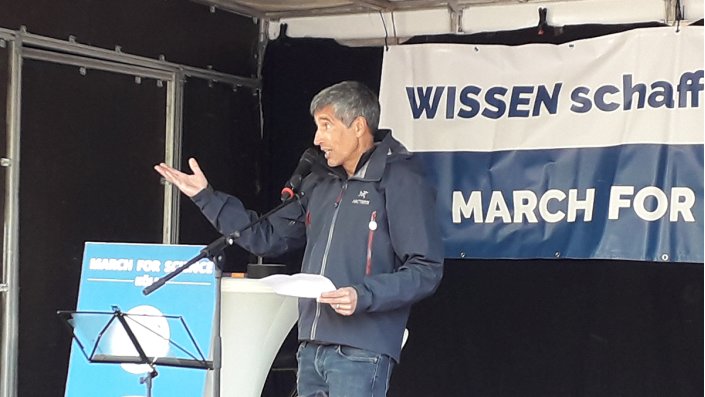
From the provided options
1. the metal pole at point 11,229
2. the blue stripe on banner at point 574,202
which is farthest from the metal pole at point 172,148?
the blue stripe on banner at point 574,202

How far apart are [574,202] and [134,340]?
7.03ft

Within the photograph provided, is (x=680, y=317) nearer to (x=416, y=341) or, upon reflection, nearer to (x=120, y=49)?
(x=416, y=341)

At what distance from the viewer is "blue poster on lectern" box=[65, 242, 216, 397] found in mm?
3768

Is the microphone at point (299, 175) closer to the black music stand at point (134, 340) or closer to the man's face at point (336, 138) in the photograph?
the man's face at point (336, 138)

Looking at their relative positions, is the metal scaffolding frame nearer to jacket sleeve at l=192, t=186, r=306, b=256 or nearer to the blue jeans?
jacket sleeve at l=192, t=186, r=306, b=256

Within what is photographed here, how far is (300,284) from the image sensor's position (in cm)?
304

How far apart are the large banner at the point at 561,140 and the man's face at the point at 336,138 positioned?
4.80 ft

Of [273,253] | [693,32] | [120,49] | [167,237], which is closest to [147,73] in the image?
[120,49]

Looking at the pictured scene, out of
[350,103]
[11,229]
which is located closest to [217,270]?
[350,103]

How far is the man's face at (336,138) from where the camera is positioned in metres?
3.45

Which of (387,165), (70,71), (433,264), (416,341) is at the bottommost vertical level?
(416,341)

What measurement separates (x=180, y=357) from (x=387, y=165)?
90 centimetres

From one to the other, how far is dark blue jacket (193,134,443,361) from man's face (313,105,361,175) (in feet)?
0.20

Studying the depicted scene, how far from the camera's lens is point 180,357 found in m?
3.51
